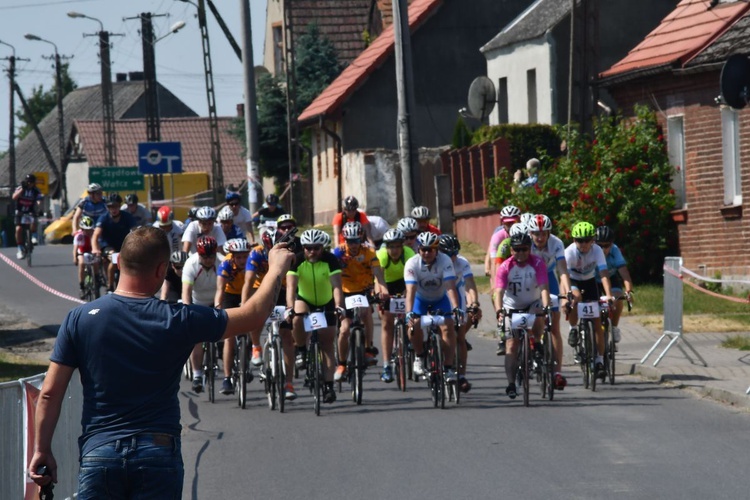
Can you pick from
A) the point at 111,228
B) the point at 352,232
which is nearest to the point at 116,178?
the point at 111,228

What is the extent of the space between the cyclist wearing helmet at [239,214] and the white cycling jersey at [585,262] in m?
5.60

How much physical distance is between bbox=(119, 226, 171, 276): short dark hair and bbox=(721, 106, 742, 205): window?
847 inches

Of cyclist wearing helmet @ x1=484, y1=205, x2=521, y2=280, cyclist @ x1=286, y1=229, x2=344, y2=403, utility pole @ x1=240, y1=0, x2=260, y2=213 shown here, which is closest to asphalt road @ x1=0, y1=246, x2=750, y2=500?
cyclist @ x1=286, y1=229, x2=344, y2=403

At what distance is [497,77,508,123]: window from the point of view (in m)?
44.8

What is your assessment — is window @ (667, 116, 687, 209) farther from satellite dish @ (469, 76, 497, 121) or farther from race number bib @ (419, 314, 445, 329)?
race number bib @ (419, 314, 445, 329)

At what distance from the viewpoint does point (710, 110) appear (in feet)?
88.2

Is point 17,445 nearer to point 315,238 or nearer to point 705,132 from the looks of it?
point 315,238

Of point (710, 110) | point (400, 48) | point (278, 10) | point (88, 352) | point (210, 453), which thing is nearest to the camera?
point (88, 352)

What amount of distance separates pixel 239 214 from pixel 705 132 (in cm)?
990

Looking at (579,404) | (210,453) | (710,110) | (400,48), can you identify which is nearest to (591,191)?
(710,110)

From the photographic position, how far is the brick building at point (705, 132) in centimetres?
2636

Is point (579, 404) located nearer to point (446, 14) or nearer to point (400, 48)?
point (400, 48)

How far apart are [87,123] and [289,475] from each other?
7701 centimetres

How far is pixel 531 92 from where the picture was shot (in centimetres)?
4309
